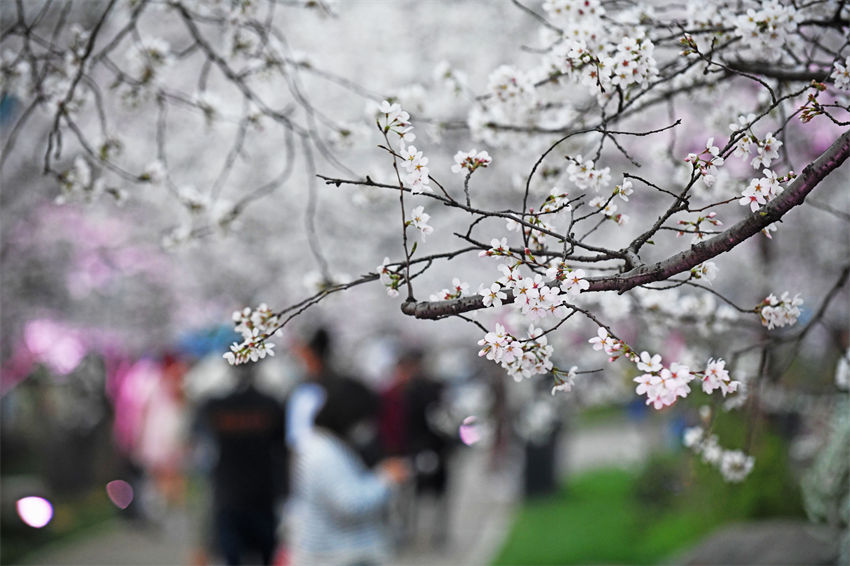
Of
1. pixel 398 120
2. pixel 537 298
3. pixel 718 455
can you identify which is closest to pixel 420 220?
pixel 398 120

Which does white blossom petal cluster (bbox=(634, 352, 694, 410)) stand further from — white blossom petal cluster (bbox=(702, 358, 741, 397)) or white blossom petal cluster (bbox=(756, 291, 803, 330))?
white blossom petal cluster (bbox=(756, 291, 803, 330))

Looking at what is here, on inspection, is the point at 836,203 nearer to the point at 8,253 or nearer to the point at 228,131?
the point at 228,131

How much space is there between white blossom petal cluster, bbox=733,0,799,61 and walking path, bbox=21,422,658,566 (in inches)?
251

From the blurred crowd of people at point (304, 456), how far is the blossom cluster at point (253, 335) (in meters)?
2.19

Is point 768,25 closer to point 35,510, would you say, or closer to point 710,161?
point 710,161

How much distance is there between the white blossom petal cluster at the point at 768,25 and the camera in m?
2.63

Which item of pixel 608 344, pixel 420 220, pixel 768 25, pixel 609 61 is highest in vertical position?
pixel 768 25

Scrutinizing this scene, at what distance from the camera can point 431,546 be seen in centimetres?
907

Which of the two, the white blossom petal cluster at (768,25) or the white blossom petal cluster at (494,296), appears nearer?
the white blossom petal cluster at (494,296)

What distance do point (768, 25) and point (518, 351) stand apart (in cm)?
129

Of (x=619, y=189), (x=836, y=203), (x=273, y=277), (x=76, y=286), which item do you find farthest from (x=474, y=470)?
(x=619, y=189)

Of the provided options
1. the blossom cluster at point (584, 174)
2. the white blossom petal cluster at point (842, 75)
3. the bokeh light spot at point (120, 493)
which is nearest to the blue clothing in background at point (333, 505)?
the blossom cluster at point (584, 174)

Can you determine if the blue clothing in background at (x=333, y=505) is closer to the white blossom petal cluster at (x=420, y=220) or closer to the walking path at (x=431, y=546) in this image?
the white blossom petal cluster at (x=420, y=220)

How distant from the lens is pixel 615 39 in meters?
3.08
